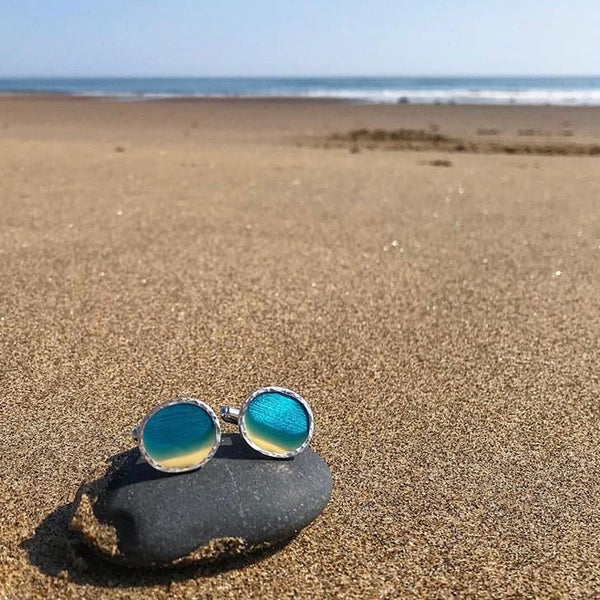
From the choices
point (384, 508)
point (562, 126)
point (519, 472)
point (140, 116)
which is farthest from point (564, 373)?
point (140, 116)

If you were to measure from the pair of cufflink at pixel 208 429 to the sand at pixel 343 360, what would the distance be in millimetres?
181

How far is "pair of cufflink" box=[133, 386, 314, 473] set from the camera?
4.64 feet

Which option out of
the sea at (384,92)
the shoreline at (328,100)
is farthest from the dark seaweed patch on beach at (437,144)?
the sea at (384,92)

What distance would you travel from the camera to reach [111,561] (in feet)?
4.50

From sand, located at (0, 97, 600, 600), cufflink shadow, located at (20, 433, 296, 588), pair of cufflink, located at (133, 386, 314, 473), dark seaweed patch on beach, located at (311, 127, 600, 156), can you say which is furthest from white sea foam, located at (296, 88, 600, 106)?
cufflink shadow, located at (20, 433, 296, 588)

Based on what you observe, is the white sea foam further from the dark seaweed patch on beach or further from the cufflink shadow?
the cufflink shadow

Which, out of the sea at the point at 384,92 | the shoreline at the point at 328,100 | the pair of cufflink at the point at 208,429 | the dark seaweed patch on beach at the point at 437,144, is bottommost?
the dark seaweed patch on beach at the point at 437,144

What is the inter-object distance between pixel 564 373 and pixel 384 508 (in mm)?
1009

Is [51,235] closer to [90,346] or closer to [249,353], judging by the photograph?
[90,346]

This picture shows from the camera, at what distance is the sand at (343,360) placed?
4.84 feet

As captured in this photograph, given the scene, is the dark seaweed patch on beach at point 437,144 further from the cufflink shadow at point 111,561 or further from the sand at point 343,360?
the cufflink shadow at point 111,561

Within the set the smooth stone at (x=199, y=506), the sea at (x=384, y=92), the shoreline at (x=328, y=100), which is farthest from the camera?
the sea at (x=384, y=92)

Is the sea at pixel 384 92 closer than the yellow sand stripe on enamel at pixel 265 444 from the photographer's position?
No

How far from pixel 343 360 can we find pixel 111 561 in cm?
121
